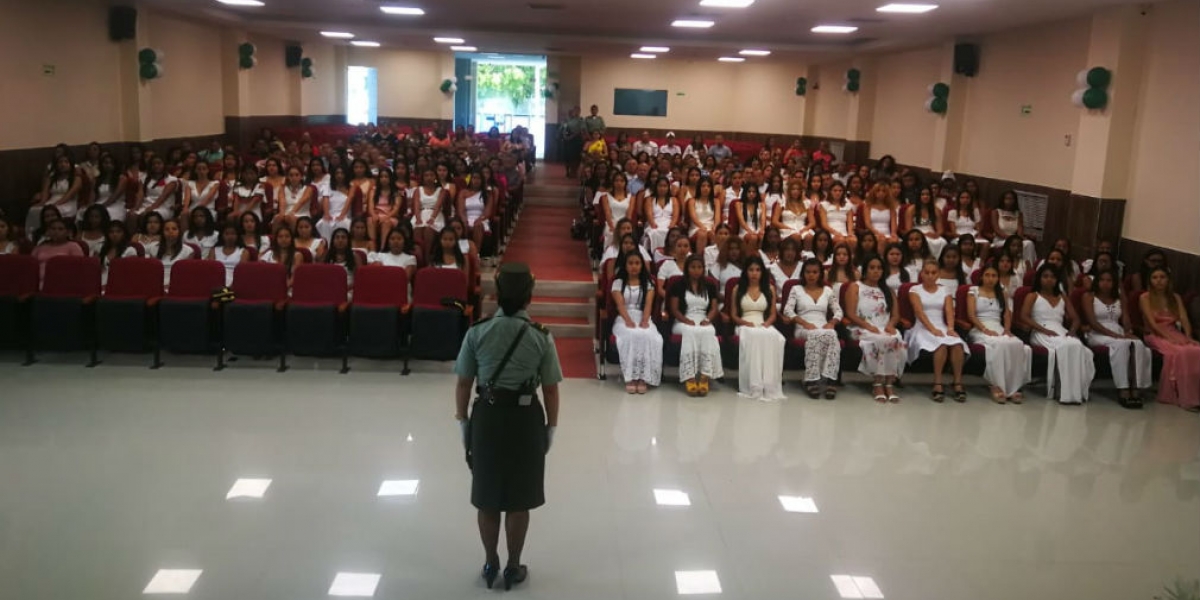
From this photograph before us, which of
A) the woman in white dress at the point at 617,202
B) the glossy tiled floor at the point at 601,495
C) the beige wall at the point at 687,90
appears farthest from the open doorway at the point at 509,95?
the glossy tiled floor at the point at 601,495

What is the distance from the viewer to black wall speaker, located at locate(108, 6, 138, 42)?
12086 millimetres

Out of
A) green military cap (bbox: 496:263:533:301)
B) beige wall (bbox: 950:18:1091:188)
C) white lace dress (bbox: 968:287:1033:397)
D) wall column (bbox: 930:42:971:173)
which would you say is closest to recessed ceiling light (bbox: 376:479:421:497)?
green military cap (bbox: 496:263:533:301)

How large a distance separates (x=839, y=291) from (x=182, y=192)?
7.04 meters

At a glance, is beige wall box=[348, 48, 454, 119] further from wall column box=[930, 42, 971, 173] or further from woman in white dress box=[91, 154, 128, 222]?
woman in white dress box=[91, 154, 128, 222]

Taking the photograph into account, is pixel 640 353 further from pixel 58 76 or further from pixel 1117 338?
pixel 58 76

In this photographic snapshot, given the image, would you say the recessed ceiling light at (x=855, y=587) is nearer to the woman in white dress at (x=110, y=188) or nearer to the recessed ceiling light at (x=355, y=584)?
the recessed ceiling light at (x=355, y=584)

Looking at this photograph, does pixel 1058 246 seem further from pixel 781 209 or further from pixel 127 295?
pixel 127 295

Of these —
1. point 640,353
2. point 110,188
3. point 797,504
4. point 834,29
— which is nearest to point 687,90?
point 834,29

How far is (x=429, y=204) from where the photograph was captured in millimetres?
9812

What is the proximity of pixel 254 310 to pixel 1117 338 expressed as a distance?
6922 mm

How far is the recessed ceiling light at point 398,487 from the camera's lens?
4941 millimetres

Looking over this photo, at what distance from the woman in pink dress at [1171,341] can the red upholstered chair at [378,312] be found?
20.1 feet

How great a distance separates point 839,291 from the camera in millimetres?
7773

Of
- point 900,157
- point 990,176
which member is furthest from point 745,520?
point 900,157
